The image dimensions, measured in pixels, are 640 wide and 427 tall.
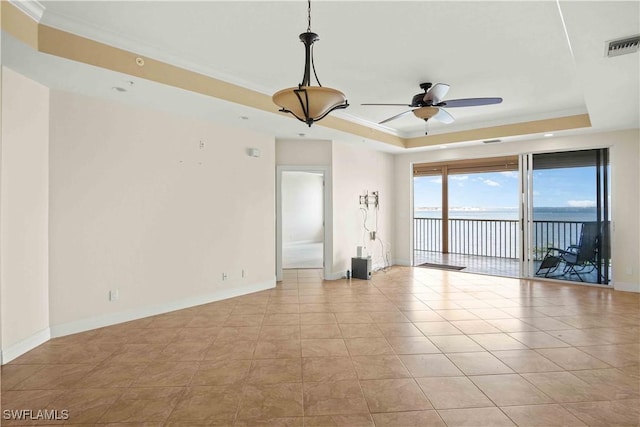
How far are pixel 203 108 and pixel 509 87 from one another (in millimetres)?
3870

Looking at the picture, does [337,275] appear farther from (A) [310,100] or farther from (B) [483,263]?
(A) [310,100]

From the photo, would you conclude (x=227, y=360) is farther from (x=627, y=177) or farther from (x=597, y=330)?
(x=627, y=177)

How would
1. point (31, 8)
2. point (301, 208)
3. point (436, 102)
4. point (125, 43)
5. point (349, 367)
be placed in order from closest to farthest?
point (31, 8) < point (349, 367) < point (125, 43) < point (436, 102) < point (301, 208)

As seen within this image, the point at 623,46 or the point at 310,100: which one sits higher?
the point at 623,46

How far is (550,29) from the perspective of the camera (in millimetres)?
2889

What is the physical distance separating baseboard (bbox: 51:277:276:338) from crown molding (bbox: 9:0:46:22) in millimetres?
2856

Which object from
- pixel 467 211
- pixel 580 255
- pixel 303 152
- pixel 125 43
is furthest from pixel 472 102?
pixel 467 211

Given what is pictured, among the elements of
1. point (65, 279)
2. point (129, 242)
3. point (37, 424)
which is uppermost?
point (129, 242)

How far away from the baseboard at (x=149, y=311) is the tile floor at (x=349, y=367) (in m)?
0.11

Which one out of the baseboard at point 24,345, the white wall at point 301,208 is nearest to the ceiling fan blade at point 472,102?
the baseboard at point 24,345

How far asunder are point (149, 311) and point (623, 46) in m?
5.31

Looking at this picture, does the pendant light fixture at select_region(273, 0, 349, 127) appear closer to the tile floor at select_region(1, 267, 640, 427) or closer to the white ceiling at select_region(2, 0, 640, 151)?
the white ceiling at select_region(2, 0, 640, 151)

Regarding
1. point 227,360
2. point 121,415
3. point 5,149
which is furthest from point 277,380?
point 5,149

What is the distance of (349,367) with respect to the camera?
283cm
